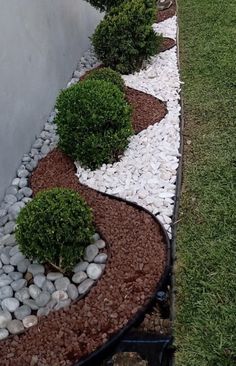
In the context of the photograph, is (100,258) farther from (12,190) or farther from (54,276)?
(12,190)

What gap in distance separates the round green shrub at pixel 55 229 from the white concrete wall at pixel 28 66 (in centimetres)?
105

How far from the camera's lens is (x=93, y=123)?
401 centimetres

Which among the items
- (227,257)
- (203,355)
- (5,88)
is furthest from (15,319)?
(5,88)

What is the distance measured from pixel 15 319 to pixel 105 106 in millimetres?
1880

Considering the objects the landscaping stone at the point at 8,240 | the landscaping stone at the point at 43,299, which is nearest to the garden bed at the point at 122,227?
the landscaping stone at the point at 43,299

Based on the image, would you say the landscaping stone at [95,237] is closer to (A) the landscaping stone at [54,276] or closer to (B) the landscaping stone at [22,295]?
(A) the landscaping stone at [54,276]

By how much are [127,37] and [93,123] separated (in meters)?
2.05

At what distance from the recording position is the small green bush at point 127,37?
5.62m

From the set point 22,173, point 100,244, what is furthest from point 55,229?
point 22,173

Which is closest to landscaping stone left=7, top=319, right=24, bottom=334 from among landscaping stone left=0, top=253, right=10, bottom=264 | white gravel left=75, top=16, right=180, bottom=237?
landscaping stone left=0, top=253, right=10, bottom=264

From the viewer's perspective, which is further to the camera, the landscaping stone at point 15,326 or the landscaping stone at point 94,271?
the landscaping stone at point 94,271

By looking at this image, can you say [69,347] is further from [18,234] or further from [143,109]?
[143,109]

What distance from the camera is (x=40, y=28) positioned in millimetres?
5016

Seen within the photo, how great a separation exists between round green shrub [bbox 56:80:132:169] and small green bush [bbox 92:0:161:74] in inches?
65.7
